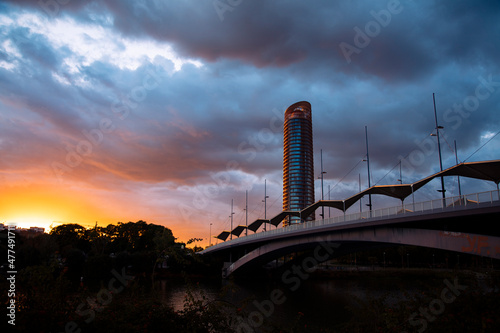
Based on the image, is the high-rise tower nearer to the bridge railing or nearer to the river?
the river

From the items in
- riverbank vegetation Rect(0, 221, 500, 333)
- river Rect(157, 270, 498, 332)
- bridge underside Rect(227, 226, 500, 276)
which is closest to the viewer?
riverbank vegetation Rect(0, 221, 500, 333)

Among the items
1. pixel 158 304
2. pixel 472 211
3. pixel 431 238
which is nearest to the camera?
pixel 158 304

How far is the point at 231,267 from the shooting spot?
7575 cm

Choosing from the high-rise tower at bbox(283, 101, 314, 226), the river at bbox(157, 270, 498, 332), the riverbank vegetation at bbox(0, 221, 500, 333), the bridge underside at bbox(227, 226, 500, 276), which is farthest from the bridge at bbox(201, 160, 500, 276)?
the high-rise tower at bbox(283, 101, 314, 226)

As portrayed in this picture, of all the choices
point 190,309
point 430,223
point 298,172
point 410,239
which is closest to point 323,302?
point 410,239

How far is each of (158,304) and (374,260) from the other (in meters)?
105

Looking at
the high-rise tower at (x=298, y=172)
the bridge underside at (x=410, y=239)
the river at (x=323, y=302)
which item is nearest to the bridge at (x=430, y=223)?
the bridge underside at (x=410, y=239)

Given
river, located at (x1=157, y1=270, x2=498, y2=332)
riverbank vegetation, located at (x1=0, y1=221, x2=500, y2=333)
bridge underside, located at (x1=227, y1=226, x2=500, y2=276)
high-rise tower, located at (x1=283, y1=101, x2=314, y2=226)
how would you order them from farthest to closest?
high-rise tower, located at (x1=283, y1=101, x2=314, y2=226), bridge underside, located at (x1=227, y1=226, x2=500, y2=276), river, located at (x1=157, y1=270, x2=498, y2=332), riverbank vegetation, located at (x1=0, y1=221, x2=500, y2=333)

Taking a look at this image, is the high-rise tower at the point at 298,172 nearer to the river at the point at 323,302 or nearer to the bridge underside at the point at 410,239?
the river at the point at 323,302

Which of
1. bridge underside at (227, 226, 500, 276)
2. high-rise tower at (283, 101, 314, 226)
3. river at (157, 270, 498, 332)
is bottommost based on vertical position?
river at (157, 270, 498, 332)

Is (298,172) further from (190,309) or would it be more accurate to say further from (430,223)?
(190,309)

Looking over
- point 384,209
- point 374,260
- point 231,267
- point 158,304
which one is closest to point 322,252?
point 231,267

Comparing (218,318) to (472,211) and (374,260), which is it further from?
(374,260)

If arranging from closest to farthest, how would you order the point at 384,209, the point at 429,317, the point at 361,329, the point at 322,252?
the point at 361,329 → the point at 429,317 → the point at 384,209 → the point at 322,252
